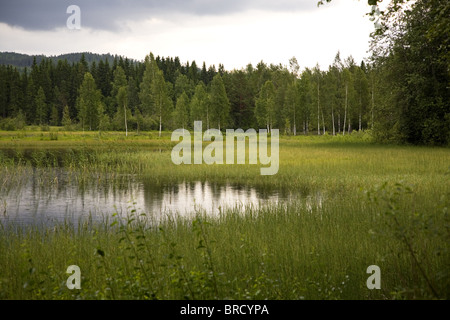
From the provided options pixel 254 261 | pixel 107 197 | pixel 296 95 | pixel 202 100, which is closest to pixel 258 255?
pixel 254 261

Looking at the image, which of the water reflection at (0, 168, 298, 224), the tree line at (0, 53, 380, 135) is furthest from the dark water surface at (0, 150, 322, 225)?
the tree line at (0, 53, 380, 135)

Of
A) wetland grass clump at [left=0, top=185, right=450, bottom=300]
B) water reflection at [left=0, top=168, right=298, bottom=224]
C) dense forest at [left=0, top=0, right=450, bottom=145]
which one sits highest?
dense forest at [left=0, top=0, right=450, bottom=145]

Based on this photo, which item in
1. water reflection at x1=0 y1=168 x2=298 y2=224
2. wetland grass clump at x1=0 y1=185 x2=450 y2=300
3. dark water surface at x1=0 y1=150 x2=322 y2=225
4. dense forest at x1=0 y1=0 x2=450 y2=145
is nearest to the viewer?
wetland grass clump at x1=0 y1=185 x2=450 y2=300

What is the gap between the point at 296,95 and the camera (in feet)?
252

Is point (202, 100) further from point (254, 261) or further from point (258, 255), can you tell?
point (254, 261)

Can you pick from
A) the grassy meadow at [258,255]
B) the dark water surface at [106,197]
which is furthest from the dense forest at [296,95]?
the dark water surface at [106,197]

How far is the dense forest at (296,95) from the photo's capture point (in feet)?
117

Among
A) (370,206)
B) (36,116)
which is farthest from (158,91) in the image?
(370,206)

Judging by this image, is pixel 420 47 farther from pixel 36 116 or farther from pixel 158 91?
pixel 36 116

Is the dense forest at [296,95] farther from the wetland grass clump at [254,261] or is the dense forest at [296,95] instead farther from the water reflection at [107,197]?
the water reflection at [107,197]

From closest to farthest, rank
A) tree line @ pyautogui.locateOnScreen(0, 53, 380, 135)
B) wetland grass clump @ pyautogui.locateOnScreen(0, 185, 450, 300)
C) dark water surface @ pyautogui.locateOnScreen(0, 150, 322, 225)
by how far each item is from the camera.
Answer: wetland grass clump @ pyautogui.locateOnScreen(0, 185, 450, 300) → dark water surface @ pyautogui.locateOnScreen(0, 150, 322, 225) → tree line @ pyautogui.locateOnScreen(0, 53, 380, 135)

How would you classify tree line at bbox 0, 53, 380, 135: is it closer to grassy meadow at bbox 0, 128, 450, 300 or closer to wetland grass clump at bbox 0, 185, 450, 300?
grassy meadow at bbox 0, 128, 450, 300

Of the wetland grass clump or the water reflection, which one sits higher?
the wetland grass clump

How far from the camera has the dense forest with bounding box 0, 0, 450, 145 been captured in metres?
35.6
